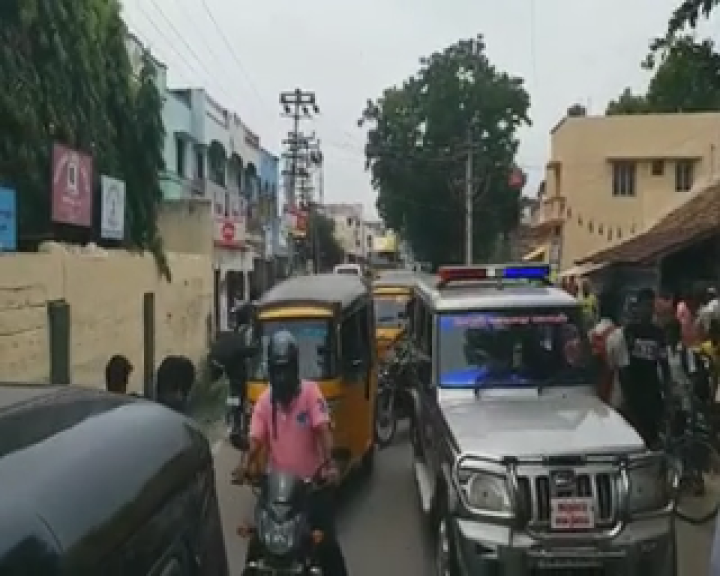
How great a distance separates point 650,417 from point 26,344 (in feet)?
22.2

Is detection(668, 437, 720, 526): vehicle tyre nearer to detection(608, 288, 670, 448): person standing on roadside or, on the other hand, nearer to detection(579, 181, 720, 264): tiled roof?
detection(608, 288, 670, 448): person standing on roadside

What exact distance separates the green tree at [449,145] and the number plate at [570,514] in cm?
5775

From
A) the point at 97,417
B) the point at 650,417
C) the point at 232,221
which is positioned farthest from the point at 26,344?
the point at 232,221

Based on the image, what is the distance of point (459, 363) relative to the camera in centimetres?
839

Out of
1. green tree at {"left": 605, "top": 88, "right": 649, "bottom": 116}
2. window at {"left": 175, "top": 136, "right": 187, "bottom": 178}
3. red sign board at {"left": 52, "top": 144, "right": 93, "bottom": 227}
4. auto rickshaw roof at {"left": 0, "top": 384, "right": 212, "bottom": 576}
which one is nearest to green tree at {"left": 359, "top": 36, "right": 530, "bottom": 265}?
green tree at {"left": 605, "top": 88, "right": 649, "bottom": 116}

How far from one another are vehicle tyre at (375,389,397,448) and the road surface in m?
1.06

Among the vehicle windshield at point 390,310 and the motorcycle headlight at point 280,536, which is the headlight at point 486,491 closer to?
the motorcycle headlight at point 280,536

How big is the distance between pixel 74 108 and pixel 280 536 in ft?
44.2

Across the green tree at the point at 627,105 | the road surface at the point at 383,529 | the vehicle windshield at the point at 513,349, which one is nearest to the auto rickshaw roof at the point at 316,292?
the road surface at the point at 383,529

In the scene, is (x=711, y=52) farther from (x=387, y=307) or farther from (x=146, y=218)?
(x=146, y=218)

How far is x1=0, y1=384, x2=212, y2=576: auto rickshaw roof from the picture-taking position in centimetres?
178

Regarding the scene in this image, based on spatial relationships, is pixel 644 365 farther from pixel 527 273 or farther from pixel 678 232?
pixel 678 232

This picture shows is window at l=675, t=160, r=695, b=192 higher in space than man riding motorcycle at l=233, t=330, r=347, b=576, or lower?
higher

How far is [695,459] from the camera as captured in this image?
33.1ft
